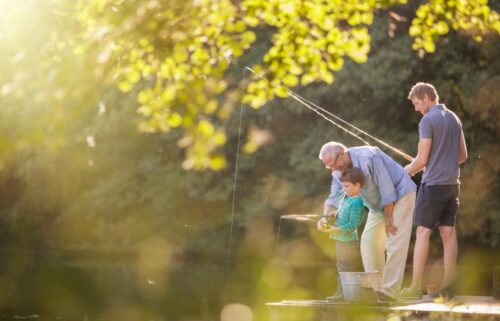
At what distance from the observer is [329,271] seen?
81.3ft

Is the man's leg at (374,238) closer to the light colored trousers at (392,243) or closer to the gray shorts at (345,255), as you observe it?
the light colored trousers at (392,243)

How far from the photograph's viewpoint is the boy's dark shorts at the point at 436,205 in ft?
35.4

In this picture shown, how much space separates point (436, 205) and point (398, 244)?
2.47 ft

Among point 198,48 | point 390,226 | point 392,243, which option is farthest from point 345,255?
point 198,48

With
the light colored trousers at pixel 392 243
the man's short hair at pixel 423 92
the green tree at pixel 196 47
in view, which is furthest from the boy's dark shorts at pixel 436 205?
the green tree at pixel 196 47

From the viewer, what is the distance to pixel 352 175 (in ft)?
32.2

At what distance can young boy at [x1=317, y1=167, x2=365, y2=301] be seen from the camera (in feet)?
32.3

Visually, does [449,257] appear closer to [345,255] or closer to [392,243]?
[392,243]

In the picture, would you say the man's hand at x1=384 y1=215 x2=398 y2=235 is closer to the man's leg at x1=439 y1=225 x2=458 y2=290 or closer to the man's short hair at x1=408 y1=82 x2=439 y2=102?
the man's leg at x1=439 y1=225 x2=458 y2=290

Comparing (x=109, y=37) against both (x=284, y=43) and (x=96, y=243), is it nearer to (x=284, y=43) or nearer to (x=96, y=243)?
(x=284, y=43)

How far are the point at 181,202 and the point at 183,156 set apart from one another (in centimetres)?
112

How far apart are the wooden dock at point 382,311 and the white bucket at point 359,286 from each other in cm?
18

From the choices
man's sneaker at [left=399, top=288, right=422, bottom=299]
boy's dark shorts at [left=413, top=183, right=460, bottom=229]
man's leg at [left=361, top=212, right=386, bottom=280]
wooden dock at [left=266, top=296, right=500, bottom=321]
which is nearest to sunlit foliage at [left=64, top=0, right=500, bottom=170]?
wooden dock at [left=266, top=296, right=500, bottom=321]

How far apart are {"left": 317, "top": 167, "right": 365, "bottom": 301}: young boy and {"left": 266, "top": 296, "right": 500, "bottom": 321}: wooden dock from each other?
711 mm
